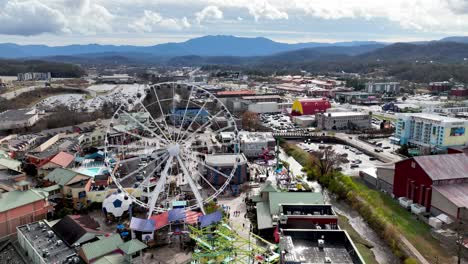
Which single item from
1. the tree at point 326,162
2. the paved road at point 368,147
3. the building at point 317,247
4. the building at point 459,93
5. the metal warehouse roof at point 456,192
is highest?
the building at point 459,93

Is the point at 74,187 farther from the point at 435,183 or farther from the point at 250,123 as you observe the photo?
the point at 250,123

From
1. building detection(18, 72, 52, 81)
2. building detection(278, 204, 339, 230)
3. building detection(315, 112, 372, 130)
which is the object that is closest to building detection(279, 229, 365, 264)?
building detection(278, 204, 339, 230)

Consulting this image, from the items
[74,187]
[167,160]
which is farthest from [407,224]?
[74,187]

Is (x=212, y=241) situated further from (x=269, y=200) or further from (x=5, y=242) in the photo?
(x=5, y=242)

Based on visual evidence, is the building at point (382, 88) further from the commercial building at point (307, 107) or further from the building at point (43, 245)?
the building at point (43, 245)

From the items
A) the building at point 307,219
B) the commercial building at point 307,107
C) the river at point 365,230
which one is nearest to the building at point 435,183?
the river at point 365,230

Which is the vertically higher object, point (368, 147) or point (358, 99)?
point (358, 99)
